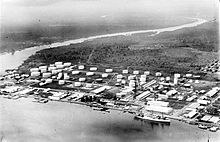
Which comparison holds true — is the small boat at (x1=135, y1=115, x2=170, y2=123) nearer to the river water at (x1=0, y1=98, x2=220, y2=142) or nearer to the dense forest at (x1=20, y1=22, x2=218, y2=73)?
the river water at (x1=0, y1=98, x2=220, y2=142)

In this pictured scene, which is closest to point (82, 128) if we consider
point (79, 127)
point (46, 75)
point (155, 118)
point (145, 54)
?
point (79, 127)

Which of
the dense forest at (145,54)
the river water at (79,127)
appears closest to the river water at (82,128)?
the river water at (79,127)

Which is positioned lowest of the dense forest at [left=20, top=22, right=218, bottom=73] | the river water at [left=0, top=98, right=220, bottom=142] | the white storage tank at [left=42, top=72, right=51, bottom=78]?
the river water at [left=0, top=98, right=220, bottom=142]

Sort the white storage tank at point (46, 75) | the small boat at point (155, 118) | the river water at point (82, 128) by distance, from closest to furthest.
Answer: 1. the river water at point (82, 128)
2. the small boat at point (155, 118)
3. the white storage tank at point (46, 75)

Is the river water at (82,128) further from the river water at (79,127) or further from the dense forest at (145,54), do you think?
the dense forest at (145,54)

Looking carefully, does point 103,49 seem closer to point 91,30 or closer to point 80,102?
point 80,102

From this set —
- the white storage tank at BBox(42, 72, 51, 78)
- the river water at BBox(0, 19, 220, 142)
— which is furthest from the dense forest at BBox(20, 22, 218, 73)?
the river water at BBox(0, 19, 220, 142)

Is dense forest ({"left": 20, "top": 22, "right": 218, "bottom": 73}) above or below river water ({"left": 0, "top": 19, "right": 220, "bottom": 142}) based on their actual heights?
above

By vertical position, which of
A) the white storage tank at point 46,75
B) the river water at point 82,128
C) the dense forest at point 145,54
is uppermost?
the dense forest at point 145,54

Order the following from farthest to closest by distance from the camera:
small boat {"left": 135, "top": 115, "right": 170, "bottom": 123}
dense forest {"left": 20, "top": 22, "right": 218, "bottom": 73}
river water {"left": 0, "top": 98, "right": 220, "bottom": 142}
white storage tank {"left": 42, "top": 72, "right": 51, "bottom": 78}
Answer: dense forest {"left": 20, "top": 22, "right": 218, "bottom": 73} < white storage tank {"left": 42, "top": 72, "right": 51, "bottom": 78} < small boat {"left": 135, "top": 115, "right": 170, "bottom": 123} < river water {"left": 0, "top": 98, "right": 220, "bottom": 142}
